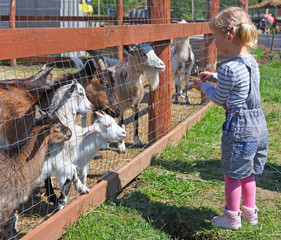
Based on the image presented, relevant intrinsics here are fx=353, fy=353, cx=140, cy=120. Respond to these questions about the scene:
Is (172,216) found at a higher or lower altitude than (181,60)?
lower

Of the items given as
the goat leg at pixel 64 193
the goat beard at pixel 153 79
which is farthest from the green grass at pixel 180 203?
the goat beard at pixel 153 79

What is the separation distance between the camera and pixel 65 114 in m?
4.33

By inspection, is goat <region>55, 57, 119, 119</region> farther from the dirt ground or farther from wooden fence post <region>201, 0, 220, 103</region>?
wooden fence post <region>201, 0, 220, 103</region>

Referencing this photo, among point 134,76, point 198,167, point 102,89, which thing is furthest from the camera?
point 134,76

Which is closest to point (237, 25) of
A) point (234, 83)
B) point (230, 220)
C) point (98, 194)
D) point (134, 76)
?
point (234, 83)

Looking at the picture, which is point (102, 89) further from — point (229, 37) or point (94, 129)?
point (229, 37)

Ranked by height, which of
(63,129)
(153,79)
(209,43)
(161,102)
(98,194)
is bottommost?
(98,194)

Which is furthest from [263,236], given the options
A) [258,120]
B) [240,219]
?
[258,120]

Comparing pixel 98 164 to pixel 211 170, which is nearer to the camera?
pixel 211 170

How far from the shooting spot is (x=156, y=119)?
16.1 ft

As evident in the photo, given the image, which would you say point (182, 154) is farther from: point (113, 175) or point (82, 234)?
point (82, 234)

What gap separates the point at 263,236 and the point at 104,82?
10.6ft

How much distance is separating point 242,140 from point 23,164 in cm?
185

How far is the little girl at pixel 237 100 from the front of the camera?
2.66m
